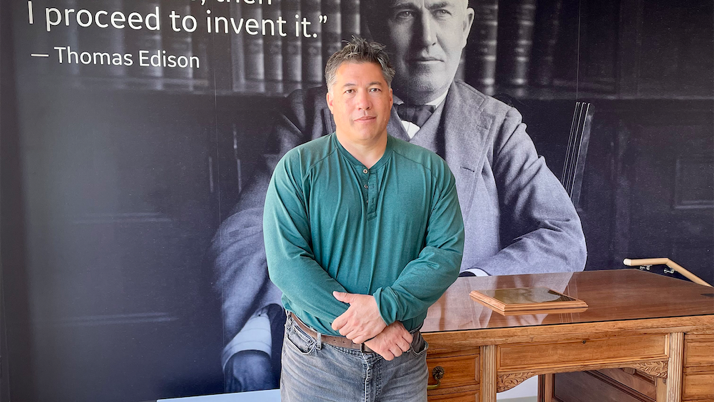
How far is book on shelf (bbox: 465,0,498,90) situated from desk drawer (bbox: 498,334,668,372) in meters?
2.11

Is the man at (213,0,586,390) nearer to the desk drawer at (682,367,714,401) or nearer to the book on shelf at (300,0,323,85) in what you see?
the book on shelf at (300,0,323,85)

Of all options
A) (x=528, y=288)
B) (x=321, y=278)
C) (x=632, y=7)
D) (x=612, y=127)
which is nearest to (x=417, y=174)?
(x=321, y=278)

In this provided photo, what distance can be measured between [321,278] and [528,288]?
131 cm

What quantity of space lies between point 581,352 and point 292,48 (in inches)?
93.9

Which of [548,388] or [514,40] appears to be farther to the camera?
[514,40]

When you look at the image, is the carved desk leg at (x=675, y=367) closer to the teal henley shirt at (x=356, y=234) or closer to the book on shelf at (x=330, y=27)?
the teal henley shirt at (x=356, y=234)

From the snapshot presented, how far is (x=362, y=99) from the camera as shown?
61.2 inches

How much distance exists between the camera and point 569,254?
3.99 m

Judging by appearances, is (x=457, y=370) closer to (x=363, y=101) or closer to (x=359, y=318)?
(x=359, y=318)

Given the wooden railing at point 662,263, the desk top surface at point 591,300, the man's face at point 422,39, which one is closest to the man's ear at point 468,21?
the man's face at point 422,39

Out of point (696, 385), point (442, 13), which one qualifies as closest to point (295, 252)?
point (696, 385)

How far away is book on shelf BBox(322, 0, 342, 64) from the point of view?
3.58m

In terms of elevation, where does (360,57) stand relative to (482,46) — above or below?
below

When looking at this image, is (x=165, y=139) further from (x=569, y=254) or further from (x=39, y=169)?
(x=569, y=254)
